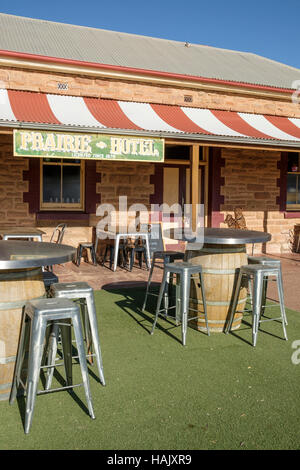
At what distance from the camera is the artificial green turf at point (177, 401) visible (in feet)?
8.62

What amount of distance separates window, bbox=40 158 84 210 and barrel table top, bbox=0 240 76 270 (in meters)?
5.45

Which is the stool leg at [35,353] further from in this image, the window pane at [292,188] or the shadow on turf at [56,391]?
the window pane at [292,188]

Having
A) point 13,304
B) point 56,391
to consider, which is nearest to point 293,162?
point 56,391

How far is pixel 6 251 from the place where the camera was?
3.35 meters

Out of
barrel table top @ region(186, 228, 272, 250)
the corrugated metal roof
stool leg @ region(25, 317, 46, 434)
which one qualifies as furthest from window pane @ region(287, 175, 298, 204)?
stool leg @ region(25, 317, 46, 434)

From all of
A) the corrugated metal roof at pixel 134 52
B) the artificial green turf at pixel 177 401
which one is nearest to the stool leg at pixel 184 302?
the artificial green turf at pixel 177 401

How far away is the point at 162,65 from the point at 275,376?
8712 mm

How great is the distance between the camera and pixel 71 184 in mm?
9344

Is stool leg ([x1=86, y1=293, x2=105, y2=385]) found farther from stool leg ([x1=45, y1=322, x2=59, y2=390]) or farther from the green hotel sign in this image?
the green hotel sign

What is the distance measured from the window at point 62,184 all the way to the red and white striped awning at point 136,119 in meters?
1.28

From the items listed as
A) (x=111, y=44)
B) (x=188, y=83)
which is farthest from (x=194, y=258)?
(x=111, y=44)

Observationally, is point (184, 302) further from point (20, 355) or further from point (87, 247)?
point (87, 247)

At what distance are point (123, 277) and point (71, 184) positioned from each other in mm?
2809

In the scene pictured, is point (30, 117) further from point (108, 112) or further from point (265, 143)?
point (265, 143)
